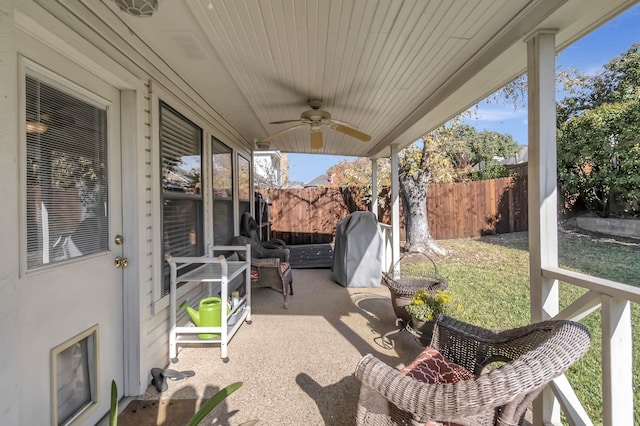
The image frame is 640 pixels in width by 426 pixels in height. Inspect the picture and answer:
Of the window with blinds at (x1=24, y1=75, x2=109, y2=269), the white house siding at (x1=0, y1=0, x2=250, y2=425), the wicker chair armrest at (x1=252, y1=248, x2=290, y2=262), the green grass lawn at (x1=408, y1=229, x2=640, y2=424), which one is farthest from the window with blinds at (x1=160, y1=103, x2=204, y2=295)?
the green grass lawn at (x1=408, y1=229, x2=640, y2=424)

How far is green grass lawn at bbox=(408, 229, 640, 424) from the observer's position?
251 centimetres

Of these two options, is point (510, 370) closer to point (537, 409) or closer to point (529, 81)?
point (537, 409)

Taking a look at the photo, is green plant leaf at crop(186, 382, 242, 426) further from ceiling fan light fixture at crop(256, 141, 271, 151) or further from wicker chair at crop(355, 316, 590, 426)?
ceiling fan light fixture at crop(256, 141, 271, 151)

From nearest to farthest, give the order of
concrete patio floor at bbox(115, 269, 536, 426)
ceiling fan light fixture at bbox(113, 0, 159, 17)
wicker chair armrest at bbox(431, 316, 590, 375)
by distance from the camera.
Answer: wicker chair armrest at bbox(431, 316, 590, 375)
ceiling fan light fixture at bbox(113, 0, 159, 17)
concrete patio floor at bbox(115, 269, 536, 426)

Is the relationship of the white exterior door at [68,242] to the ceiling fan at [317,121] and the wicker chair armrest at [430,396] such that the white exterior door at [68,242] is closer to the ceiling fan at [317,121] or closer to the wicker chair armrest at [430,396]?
the wicker chair armrest at [430,396]

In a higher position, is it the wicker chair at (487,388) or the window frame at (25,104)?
the window frame at (25,104)

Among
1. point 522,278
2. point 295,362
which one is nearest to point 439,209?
point 522,278

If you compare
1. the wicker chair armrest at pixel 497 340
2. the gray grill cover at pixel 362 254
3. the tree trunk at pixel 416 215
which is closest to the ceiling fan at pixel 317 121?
the gray grill cover at pixel 362 254

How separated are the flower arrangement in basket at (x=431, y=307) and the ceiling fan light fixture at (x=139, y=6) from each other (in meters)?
2.76

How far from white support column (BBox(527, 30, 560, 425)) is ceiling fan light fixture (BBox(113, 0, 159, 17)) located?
2095 millimetres

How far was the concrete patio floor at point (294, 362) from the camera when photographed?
1.96 metres

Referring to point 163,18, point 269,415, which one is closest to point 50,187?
point 163,18

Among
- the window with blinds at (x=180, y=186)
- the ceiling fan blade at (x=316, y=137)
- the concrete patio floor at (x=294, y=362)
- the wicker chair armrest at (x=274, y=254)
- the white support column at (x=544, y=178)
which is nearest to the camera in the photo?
the white support column at (x=544, y=178)

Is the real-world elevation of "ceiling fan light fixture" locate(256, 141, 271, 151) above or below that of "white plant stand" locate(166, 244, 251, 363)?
above
